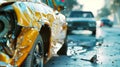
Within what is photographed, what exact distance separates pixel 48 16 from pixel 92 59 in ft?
10.1

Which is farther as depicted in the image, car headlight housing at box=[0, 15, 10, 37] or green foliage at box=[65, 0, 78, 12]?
green foliage at box=[65, 0, 78, 12]

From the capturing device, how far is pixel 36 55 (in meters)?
5.99

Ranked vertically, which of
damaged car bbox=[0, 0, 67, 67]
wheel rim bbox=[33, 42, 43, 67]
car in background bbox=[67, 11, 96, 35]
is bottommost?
car in background bbox=[67, 11, 96, 35]

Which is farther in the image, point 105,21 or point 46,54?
point 105,21

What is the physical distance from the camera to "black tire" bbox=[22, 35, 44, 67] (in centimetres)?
548

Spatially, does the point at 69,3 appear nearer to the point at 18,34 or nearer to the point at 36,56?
the point at 36,56

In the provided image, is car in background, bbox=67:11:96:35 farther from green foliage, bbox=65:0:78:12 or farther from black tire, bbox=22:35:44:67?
green foliage, bbox=65:0:78:12

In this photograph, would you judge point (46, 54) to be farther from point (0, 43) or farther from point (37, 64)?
point (0, 43)

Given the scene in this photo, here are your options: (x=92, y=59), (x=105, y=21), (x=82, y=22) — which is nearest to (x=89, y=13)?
(x=82, y=22)

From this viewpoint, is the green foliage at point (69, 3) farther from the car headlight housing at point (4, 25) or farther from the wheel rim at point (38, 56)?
the car headlight housing at point (4, 25)

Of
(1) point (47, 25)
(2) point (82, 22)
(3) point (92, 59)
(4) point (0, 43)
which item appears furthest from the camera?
(2) point (82, 22)

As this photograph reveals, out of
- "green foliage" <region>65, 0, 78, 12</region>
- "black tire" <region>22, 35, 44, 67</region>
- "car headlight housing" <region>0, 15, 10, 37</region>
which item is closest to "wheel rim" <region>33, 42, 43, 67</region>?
"black tire" <region>22, 35, 44, 67</region>

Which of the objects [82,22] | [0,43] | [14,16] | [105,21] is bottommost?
[105,21]

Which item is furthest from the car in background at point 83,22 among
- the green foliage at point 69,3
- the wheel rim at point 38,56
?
the green foliage at point 69,3
